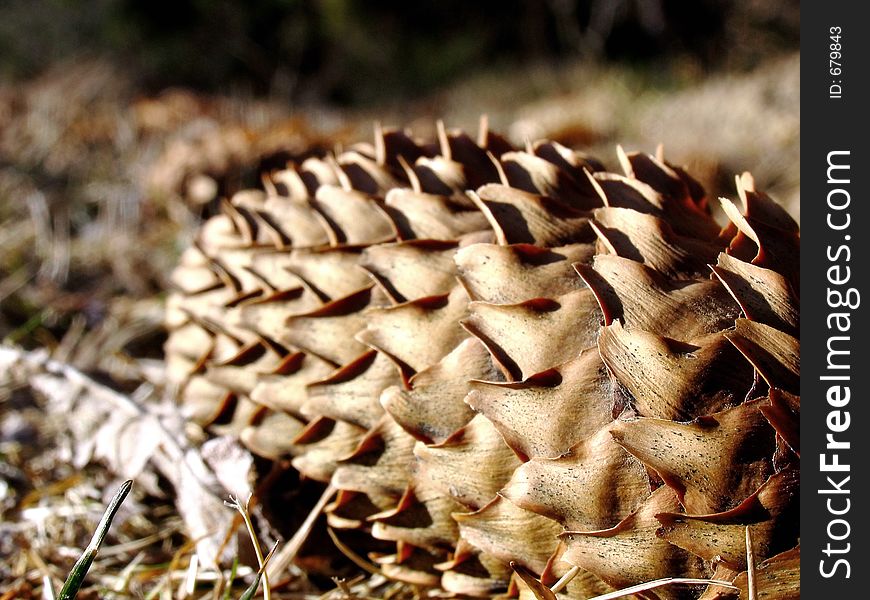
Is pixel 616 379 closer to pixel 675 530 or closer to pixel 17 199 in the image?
pixel 675 530

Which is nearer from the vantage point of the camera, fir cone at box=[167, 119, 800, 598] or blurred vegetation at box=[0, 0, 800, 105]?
fir cone at box=[167, 119, 800, 598]

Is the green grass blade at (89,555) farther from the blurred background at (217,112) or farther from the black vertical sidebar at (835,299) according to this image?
the black vertical sidebar at (835,299)

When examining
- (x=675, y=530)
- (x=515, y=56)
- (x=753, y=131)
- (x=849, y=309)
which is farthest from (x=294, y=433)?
(x=515, y=56)

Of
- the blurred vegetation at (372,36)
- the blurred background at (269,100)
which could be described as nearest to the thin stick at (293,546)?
the blurred background at (269,100)

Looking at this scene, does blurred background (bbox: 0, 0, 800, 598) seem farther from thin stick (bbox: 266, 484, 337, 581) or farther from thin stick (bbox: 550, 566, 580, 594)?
thin stick (bbox: 550, 566, 580, 594)

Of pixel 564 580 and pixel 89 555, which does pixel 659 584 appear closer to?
pixel 564 580

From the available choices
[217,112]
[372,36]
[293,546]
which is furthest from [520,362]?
[372,36]

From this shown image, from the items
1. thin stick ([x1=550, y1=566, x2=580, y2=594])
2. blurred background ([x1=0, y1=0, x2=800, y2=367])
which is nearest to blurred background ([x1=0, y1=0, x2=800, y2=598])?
blurred background ([x1=0, y1=0, x2=800, y2=367])

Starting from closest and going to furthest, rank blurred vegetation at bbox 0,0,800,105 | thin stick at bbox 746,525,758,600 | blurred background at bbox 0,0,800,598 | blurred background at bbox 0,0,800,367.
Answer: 1. thin stick at bbox 746,525,758,600
2. blurred background at bbox 0,0,800,598
3. blurred background at bbox 0,0,800,367
4. blurred vegetation at bbox 0,0,800,105
